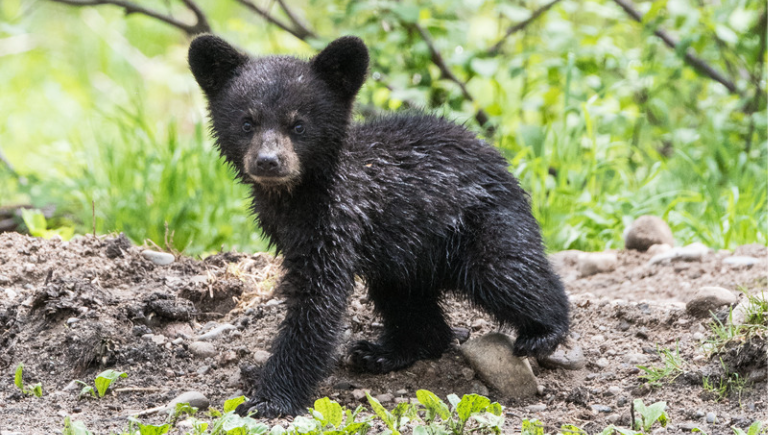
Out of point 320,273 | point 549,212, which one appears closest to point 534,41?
point 549,212

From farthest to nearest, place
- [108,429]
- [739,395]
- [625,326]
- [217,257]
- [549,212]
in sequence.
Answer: [549,212]
[217,257]
[625,326]
[739,395]
[108,429]

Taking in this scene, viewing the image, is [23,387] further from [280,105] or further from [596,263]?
[596,263]

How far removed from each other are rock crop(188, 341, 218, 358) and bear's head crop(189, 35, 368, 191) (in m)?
0.92

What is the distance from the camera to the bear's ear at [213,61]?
153 inches

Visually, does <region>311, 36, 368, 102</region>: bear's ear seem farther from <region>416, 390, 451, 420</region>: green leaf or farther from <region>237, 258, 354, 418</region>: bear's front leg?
<region>416, 390, 451, 420</region>: green leaf

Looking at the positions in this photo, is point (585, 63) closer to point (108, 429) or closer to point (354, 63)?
point (354, 63)

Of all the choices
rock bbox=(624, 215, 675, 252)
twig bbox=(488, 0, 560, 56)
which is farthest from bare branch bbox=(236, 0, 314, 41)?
rock bbox=(624, 215, 675, 252)

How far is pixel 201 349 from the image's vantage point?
416 centimetres

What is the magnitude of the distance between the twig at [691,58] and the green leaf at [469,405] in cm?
495

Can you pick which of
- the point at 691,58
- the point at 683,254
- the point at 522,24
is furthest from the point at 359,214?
the point at 691,58

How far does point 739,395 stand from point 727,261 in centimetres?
189

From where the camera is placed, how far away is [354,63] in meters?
3.89

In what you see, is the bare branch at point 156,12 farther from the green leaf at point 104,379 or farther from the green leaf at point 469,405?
the green leaf at point 469,405

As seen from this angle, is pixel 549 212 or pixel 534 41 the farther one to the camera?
pixel 534 41
